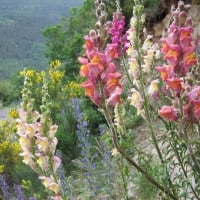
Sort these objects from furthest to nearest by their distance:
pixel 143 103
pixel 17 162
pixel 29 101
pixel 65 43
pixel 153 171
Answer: pixel 65 43 < pixel 17 162 < pixel 153 171 < pixel 143 103 < pixel 29 101

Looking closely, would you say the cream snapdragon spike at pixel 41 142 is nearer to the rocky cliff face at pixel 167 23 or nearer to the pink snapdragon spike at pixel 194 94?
the pink snapdragon spike at pixel 194 94

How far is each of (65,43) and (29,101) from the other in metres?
9.35

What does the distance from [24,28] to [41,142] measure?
35.2m

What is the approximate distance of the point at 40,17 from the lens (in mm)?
40188

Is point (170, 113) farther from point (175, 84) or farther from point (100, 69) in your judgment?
point (100, 69)

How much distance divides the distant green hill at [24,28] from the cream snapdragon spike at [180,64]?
18.7 meters

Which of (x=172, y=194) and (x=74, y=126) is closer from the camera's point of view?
(x=172, y=194)

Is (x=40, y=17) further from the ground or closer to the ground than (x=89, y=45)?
further from the ground

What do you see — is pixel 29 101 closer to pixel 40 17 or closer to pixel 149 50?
pixel 149 50

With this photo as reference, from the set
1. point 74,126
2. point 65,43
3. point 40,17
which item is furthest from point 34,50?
point 74,126

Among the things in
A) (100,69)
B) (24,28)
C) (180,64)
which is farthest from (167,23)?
(24,28)

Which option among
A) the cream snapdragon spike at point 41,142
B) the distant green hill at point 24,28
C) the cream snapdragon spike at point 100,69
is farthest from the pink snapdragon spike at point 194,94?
the distant green hill at point 24,28

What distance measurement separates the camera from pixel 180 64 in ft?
8.33

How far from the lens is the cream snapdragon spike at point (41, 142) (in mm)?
2479
